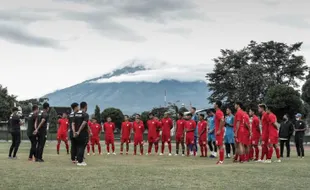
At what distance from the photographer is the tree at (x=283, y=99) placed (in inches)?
2638

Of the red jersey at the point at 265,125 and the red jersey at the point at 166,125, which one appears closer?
the red jersey at the point at 265,125

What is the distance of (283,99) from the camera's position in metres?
67.2

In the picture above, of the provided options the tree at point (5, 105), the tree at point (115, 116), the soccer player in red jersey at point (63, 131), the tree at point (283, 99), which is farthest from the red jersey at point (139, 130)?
the tree at point (115, 116)

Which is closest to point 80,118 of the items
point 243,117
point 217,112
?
point 217,112

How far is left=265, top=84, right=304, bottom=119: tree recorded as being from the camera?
67000 millimetres

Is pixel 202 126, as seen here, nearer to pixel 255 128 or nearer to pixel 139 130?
pixel 139 130

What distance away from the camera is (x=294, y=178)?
1305cm

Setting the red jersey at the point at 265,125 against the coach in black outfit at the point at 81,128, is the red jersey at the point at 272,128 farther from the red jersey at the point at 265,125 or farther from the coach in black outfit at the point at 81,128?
the coach in black outfit at the point at 81,128

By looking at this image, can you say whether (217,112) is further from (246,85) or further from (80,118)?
(246,85)

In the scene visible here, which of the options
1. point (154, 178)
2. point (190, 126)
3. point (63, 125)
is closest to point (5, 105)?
point (63, 125)

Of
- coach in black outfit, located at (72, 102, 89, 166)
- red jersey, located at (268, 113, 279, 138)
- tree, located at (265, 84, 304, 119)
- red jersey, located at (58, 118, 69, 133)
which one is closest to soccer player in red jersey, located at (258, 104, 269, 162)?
red jersey, located at (268, 113, 279, 138)

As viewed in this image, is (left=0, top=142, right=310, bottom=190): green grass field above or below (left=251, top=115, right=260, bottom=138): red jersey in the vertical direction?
below

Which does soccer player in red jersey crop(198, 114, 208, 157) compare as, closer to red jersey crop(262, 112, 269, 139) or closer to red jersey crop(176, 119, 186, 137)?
red jersey crop(176, 119, 186, 137)

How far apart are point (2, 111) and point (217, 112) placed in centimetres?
6686
